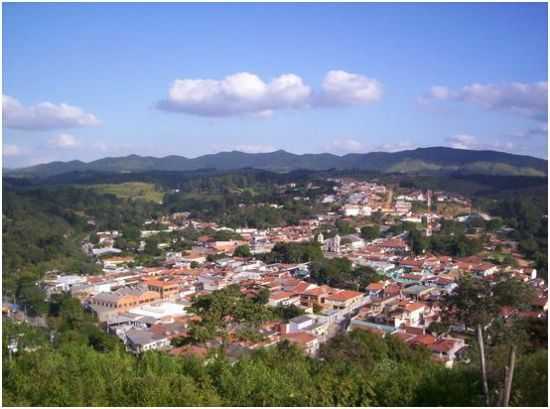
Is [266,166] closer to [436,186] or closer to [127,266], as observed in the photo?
[436,186]

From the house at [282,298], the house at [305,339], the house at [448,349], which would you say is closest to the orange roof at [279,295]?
the house at [282,298]

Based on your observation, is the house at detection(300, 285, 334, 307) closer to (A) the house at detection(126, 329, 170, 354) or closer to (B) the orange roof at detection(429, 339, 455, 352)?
(A) the house at detection(126, 329, 170, 354)

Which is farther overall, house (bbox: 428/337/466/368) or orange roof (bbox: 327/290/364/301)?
orange roof (bbox: 327/290/364/301)

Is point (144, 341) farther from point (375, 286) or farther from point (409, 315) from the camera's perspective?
point (375, 286)

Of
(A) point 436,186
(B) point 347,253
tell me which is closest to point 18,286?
(B) point 347,253

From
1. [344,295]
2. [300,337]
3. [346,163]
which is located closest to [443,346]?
[300,337]

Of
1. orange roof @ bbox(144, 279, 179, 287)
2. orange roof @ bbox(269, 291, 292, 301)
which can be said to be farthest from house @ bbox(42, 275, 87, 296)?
orange roof @ bbox(269, 291, 292, 301)
